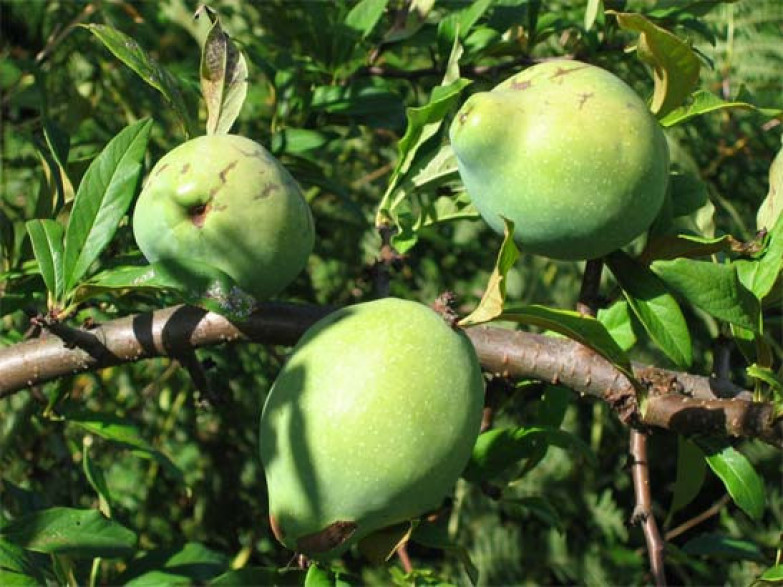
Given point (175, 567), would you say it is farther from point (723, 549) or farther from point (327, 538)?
point (723, 549)

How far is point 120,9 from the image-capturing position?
1.52m

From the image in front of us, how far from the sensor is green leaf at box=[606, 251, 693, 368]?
817mm

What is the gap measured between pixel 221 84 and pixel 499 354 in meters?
0.32

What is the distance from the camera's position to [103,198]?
907 millimetres

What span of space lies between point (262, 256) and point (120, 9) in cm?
90

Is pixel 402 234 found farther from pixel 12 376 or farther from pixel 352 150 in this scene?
pixel 352 150

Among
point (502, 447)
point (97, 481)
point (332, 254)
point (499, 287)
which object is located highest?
point (499, 287)

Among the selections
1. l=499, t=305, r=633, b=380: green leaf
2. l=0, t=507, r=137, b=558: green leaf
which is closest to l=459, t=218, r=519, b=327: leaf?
l=499, t=305, r=633, b=380: green leaf

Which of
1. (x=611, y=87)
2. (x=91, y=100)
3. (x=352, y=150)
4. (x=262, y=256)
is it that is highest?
(x=611, y=87)

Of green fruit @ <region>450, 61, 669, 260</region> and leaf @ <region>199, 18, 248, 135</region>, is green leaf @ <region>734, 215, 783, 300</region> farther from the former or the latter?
leaf @ <region>199, 18, 248, 135</region>

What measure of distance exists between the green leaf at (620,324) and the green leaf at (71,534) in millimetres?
499

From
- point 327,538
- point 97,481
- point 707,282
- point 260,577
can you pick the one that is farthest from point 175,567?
point 707,282

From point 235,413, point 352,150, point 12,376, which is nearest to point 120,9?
point 352,150

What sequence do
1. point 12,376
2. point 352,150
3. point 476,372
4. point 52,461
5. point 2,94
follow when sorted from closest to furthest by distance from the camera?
point 476,372 → point 12,376 → point 2,94 → point 52,461 → point 352,150
